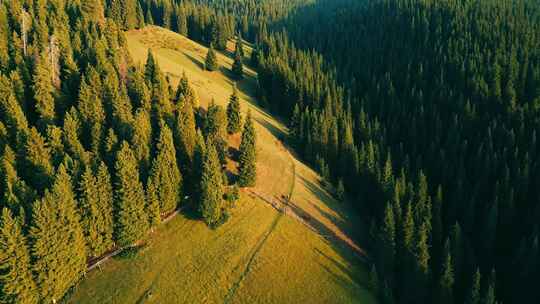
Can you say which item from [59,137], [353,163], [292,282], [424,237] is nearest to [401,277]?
[424,237]

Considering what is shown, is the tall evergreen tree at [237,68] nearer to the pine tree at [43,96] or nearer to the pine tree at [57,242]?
the pine tree at [43,96]

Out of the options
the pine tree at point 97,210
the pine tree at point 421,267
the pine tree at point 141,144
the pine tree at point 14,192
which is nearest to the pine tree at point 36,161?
the pine tree at point 14,192

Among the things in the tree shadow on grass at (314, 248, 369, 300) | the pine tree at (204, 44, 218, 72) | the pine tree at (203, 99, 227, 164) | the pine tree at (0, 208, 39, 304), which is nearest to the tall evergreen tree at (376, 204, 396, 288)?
the tree shadow on grass at (314, 248, 369, 300)

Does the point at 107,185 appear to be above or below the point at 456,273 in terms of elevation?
above

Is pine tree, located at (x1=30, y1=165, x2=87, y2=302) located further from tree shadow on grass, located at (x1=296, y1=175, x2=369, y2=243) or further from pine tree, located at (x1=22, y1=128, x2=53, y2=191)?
tree shadow on grass, located at (x1=296, y1=175, x2=369, y2=243)

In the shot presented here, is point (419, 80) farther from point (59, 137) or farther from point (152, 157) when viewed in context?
point (59, 137)
